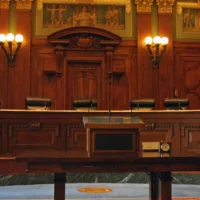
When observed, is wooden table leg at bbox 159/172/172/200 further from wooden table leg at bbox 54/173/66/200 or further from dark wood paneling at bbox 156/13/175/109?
dark wood paneling at bbox 156/13/175/109

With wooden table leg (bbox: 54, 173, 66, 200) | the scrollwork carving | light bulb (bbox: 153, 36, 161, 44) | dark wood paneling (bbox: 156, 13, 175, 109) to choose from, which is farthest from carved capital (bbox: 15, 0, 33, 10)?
wooden table leg (bbox: 54, 173, 66, 200)

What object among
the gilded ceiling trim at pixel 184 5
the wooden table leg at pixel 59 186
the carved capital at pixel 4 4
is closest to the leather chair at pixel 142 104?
the gilded ceiling trim at pixel 184 5

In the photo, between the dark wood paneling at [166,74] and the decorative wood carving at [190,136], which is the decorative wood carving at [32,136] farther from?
the dark wood paneling at [166,74]

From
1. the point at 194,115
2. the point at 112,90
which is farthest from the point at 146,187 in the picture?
the point at 112,90

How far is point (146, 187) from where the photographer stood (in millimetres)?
5879

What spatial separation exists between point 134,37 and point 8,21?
10.5 feet

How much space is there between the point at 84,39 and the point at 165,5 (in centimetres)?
231

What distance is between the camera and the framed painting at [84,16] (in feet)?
32.2

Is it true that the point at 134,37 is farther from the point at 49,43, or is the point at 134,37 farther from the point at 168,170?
the point at 168,170

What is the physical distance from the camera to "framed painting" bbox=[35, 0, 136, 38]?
32.2 ft

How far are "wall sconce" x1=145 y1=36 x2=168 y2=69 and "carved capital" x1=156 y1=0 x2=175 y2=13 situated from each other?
2.93 ft

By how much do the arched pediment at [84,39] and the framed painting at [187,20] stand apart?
1686 millimetres

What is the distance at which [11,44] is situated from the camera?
927cm

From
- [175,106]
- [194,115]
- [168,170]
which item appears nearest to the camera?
[168,170]
